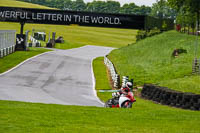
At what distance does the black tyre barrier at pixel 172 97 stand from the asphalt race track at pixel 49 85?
2.85 m

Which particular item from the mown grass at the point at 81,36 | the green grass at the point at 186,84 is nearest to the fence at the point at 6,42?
the green grass at the point at 186,84

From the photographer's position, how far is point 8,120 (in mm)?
11188

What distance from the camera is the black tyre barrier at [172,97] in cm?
2162

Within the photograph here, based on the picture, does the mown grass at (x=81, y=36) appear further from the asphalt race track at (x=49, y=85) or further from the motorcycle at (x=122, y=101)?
the motorcycle at (x=122, y=101)

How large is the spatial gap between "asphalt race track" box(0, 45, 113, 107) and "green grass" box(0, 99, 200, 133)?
9464mm

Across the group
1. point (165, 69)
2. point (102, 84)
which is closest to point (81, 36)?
point (165, 69)

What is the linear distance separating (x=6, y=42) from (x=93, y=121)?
134ft

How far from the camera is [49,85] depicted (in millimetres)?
30922

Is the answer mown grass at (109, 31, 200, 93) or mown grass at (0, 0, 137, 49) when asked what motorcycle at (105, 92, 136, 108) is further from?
mown grass at (0, 0, 137, 49)

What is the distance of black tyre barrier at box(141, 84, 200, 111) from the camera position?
851 inches

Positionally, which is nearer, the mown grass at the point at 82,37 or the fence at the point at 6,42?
the fence at the point at 6,42

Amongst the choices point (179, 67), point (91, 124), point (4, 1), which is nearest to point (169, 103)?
point (91, 124)

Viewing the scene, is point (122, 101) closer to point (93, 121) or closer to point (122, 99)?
point (122, 99)

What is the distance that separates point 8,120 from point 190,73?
2738 cm
